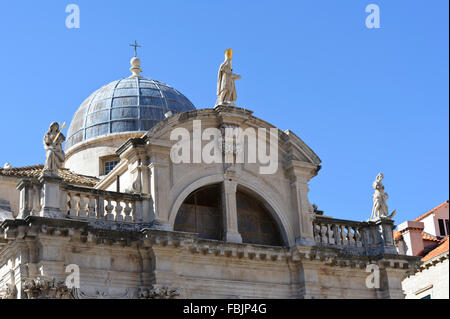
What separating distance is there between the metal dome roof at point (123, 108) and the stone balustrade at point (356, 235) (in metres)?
8.39

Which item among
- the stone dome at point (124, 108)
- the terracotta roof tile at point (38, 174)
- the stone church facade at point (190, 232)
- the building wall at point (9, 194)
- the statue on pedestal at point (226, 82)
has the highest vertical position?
the stone dome at point (124, 108)

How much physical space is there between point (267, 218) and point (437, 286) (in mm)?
10389

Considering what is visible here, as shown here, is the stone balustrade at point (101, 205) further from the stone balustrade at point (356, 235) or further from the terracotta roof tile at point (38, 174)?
the stone balustrade at point (356, 235)

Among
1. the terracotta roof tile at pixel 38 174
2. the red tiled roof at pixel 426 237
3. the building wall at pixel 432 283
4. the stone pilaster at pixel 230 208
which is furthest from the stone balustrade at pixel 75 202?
the red tiled roof at pixel 426 237

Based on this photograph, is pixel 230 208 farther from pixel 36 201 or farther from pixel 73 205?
pixel 36 201

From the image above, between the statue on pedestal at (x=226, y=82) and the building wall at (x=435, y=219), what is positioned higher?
the statue on pedestal at (x=226, y=82)

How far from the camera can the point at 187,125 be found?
70.1ft

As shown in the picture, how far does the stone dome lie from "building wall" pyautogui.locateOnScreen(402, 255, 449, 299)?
1044 centimetres

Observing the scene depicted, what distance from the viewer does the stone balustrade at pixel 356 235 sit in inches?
893

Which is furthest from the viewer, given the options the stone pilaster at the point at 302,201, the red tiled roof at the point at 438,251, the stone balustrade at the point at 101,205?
the red tiled roof at the point at 438,251

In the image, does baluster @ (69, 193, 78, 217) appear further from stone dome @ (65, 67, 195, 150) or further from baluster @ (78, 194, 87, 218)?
stone dome @ (65, 67, 195, 150)

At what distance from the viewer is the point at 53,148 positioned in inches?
760
